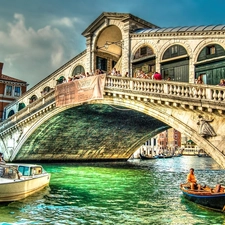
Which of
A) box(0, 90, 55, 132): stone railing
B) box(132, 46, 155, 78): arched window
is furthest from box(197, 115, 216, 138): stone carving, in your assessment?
box(0, 90, 55, 132): stone railing

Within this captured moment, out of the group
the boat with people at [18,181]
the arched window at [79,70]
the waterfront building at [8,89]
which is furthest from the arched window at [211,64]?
the waterfront building at [8,89]

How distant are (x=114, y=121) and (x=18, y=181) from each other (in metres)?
14.9

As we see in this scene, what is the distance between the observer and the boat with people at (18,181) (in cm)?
988

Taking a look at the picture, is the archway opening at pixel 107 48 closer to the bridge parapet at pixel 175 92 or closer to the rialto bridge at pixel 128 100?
the rialto bridge at pixel 128 100

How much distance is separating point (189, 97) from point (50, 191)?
6.85 m

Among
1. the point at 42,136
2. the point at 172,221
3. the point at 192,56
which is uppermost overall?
the point at 192,56

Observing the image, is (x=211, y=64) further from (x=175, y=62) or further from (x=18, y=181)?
(x=18, y=181)

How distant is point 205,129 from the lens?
12.1 metres

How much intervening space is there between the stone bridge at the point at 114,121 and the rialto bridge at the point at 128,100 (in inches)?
1.4

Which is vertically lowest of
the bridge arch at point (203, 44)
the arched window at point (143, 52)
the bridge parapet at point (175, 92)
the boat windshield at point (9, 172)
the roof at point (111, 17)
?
the boat windshield at point (9, 172)

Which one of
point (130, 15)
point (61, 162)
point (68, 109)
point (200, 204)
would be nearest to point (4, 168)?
point (200, 204)

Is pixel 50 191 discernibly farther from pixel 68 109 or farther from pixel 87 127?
pixel 87 127

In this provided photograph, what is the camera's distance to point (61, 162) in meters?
29.9

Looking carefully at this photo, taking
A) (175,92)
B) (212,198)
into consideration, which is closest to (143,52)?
(175,92)
